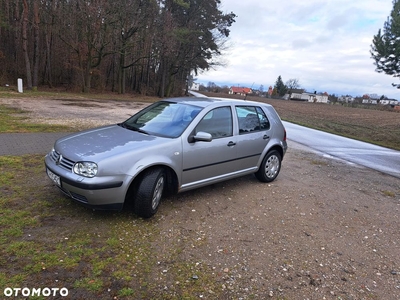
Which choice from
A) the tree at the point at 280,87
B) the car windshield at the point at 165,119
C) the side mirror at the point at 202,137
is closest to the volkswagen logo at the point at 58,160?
the car windshield at the point at 165,119

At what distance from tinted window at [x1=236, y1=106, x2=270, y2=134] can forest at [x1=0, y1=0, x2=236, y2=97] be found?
2335 cm

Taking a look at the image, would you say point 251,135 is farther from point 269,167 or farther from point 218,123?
point 269,167

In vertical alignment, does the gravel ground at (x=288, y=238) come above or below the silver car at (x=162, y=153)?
below

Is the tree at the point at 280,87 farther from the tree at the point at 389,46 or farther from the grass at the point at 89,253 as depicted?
the grass at the point at 89,253

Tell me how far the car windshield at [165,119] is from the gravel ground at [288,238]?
1.14m

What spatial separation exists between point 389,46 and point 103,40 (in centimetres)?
2319

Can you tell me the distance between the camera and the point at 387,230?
169 inches

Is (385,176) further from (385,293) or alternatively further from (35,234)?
(35,234)

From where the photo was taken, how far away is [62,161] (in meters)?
3.62

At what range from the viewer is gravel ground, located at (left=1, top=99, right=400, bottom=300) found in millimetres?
2896

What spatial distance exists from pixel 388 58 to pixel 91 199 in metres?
18.1

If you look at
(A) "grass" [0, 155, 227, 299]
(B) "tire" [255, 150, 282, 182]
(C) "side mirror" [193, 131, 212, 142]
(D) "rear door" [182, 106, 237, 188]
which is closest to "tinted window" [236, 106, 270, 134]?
(D) "rear door" [182, 106, 237, 188]

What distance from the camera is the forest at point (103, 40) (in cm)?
2528

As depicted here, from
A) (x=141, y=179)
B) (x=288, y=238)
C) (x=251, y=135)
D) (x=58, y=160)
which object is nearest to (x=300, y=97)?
(x=251, y=135)
